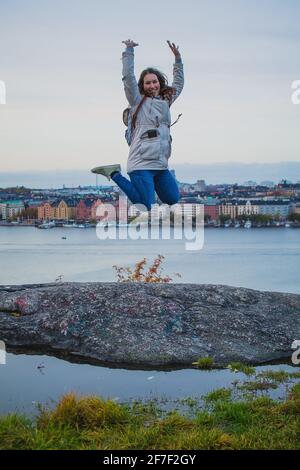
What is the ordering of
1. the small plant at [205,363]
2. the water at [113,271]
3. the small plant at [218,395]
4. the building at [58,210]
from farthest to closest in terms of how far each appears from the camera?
1. the building at [58,210]
2. the small plant at [205,363]
3. the water at [113,271]
4. the small plant at [218,395]

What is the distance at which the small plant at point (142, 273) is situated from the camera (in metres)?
13.0

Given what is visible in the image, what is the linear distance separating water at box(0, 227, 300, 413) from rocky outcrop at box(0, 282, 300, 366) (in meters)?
A: 0.49

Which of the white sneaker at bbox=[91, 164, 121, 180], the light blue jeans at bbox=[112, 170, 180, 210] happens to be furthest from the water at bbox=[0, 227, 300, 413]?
the white sneaker at bbox=[91, 164, 121, 180]

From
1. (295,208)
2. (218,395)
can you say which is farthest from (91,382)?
(295,208)

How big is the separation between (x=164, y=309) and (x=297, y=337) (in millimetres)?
1792

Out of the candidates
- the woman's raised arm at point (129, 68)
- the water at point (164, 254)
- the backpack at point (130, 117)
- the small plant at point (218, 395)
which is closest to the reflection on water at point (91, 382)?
the small plant at point (218, 395)

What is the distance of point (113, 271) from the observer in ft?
48.1

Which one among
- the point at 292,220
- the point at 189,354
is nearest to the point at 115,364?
the point at 189,354

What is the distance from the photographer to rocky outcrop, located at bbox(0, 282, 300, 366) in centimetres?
875

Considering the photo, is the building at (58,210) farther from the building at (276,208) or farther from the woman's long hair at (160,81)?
the building at (276,208)

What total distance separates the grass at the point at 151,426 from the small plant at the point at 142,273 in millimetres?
6321

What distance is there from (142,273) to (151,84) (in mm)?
5360

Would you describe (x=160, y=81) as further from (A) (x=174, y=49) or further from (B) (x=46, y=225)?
(B) (x=46, y=225)
